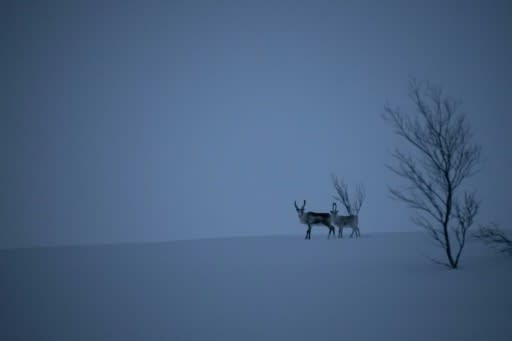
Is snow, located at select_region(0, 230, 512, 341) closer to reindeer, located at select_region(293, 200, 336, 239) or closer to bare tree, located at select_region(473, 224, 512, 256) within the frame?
bare tree, located at select_region(473, 224, 512, 256)

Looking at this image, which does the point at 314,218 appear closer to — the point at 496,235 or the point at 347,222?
the point at 347,222

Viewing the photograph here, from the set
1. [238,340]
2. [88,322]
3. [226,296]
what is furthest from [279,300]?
[88,322]

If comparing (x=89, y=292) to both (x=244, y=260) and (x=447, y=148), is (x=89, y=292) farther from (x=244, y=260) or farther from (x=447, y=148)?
(x=447, y=148)

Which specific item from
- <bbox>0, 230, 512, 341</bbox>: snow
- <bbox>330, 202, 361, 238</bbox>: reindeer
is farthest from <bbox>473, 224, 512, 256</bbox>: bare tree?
<bbox>330, 202, 361, 238</bbox>: reindeer

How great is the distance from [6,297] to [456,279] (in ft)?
35.8

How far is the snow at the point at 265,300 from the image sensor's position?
447cm

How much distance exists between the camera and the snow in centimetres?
447

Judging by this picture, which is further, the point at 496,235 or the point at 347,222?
the point at 347,222

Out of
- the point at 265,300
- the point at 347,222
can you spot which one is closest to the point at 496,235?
the point at 265,300

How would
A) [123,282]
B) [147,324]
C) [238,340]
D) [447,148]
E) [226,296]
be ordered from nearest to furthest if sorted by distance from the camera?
[238,340] → [147,324] → [226,296] → [123,282] → [447,148]

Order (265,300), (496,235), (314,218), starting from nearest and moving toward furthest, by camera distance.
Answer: (265,300)
(496,235)
(314,218)

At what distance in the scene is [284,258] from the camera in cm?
1078

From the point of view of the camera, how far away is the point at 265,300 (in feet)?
19.6

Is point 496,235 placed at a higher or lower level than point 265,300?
higher
